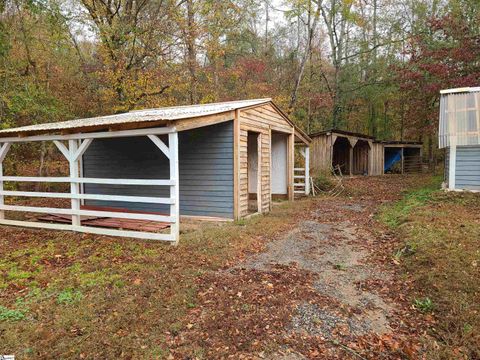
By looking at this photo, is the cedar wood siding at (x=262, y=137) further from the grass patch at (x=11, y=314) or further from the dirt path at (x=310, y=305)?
the grass patch at (x=11, y=314)

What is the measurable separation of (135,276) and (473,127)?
10843 millimetres

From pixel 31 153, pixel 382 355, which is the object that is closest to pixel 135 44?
pixel 31 153

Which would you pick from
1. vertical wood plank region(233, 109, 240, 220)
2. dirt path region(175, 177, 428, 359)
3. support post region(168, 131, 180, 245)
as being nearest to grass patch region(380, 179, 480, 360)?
dirt path region(175, 177, 428, 359)

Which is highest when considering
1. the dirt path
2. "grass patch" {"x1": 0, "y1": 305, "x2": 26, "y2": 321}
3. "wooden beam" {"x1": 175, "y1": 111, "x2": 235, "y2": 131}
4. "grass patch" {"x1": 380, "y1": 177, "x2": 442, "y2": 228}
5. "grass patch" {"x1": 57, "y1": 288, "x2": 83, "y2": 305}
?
"wooden beam" {"x1": 175, "y1": 111, "x2": 235, "y2": 131}

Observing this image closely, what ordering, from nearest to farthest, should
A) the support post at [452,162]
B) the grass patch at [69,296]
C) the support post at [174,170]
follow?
the grass patch at [69,296]
the support post at [174,170]
the support post at [452,162]

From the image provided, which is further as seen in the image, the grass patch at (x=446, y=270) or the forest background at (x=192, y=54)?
the forest background at (x=192, y=54)

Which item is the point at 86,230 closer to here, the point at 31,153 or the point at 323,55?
the point at 31,153

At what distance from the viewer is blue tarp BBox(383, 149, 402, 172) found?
25156mm

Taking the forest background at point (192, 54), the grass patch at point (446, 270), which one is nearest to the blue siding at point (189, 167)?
the grass patch at point (446, 270)

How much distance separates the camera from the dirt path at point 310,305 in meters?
2.96

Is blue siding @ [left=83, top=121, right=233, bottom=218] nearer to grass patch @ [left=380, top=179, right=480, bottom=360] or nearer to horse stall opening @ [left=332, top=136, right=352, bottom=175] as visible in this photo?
grass patch @ [left=380, top=179, right=480, bottom=360]

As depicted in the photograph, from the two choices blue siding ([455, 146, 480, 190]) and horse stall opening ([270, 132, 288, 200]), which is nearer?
blue siding ([455, 146, 480, 190])

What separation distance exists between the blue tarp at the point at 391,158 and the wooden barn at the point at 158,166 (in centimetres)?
1710

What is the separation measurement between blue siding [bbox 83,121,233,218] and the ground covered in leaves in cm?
171
